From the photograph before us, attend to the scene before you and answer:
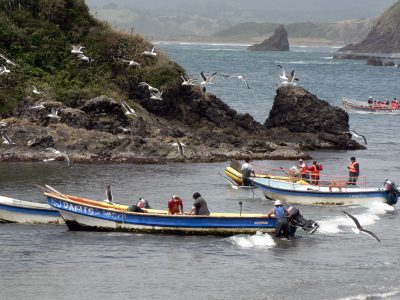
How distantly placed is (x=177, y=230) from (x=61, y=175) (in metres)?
13.5

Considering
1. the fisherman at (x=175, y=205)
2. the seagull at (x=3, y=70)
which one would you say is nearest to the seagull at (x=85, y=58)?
the seagull at (x=3, y=70)

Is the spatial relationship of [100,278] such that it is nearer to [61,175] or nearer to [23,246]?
[23,246]

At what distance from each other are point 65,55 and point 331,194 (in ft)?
82.3

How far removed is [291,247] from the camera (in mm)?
33969

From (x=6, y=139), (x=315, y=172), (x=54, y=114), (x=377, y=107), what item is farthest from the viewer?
(x=377, y=107)

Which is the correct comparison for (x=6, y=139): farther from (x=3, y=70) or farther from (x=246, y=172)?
(x=246, y=172)

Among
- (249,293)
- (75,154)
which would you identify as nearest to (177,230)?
(249,293)

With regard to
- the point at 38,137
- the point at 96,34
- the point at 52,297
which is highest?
the point at 96,34

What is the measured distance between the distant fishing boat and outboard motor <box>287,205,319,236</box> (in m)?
0.09

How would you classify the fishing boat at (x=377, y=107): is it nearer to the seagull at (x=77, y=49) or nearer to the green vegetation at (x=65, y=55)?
the green vegetation at (x=65, y=55)

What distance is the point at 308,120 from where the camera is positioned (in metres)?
62.3

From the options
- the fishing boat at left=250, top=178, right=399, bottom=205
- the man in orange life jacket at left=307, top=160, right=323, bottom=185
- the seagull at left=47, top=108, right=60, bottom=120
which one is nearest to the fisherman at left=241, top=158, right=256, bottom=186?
the fishing boat at left=250, top=178, right=399, bottom=205

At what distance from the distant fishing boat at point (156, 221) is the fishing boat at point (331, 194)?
7.39m

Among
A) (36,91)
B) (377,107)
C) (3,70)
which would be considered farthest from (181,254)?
(377,107)
